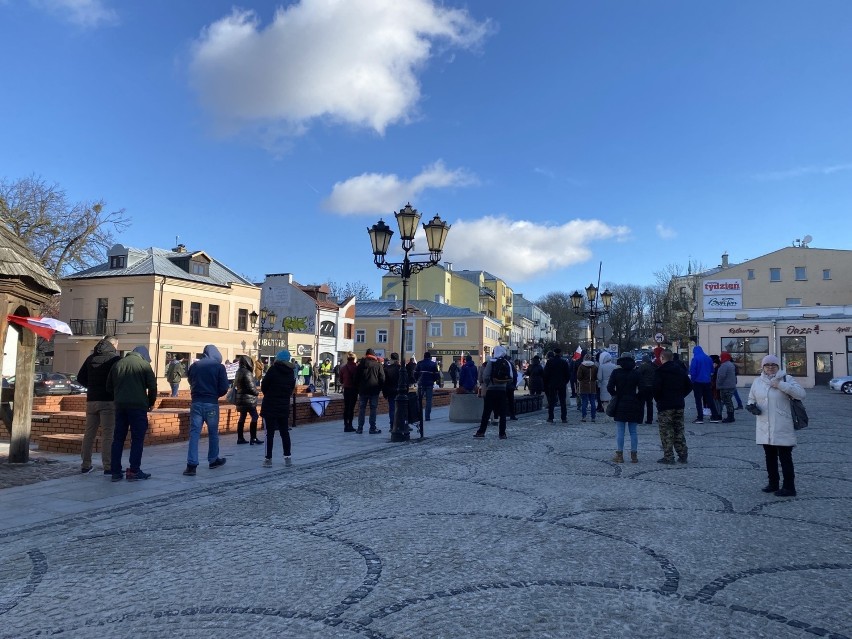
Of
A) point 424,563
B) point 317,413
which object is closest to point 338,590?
point 424,563

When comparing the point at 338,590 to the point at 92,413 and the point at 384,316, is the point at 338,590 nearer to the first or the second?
the point at 92,413

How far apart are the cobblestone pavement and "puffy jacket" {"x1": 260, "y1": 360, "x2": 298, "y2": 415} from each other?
143 centimetres

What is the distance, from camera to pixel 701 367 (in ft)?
48.1

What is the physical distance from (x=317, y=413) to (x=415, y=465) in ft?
22.1

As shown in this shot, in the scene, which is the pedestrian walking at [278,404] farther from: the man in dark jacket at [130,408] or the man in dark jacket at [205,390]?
the man in dark jacket at [130,408]

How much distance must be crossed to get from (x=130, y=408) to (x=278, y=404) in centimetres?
210

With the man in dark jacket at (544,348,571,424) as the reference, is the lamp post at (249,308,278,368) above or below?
above

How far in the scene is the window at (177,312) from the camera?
41.8m

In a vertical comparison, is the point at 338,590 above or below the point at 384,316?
below

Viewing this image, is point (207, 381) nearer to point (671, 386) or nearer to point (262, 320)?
point (671, 386)

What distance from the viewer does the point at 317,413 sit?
15523 mm

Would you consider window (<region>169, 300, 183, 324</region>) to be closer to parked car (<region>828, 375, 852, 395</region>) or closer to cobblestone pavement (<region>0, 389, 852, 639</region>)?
cobblestone pavement (<region>0, 389, 852, 639</region>)

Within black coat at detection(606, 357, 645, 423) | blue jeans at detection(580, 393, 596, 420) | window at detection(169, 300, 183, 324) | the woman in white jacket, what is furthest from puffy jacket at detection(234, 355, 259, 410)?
window at detection(169, 300, 183, 324)

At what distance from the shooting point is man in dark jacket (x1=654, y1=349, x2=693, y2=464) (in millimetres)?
9141
